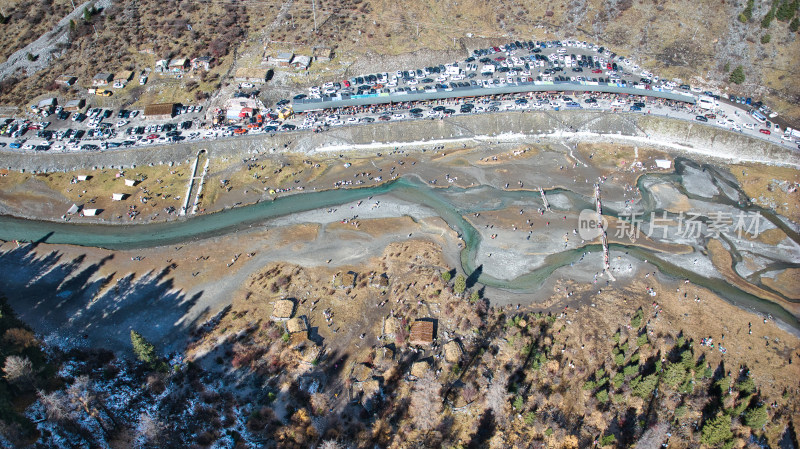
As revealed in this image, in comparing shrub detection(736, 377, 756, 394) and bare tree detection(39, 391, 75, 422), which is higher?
bare tree detection(39, 391, 75, 422)

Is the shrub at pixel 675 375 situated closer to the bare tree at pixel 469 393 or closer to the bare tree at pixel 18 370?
the bare tree at pixel 469 393

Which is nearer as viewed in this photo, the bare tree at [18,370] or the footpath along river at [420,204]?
the bare tree at [18,370]

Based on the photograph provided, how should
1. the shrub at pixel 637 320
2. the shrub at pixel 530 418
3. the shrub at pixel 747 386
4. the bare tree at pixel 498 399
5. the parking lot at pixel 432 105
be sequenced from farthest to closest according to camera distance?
the parking lot at pixel 432 105 < the shrub at pixel 637 320 < the shrub at pixel 747 386 < the bare tree at pixel 498 399 < the shrub at pixel 530 418

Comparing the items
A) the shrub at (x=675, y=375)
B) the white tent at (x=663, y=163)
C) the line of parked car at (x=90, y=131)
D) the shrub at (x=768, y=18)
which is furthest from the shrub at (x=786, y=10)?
the line of parked car at (x=90, y=131)

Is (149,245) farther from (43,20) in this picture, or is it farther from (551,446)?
(43,20)

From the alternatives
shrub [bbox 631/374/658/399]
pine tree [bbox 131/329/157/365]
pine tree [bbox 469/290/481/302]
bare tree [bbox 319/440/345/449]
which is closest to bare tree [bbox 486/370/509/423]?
pine tree [bbox 469/290/481/302]

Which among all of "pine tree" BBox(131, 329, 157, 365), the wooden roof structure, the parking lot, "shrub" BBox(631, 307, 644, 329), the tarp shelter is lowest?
"shrub" BBox(631, 307, 644, 329)

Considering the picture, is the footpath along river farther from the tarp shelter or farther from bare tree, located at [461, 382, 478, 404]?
the tarp shelter
